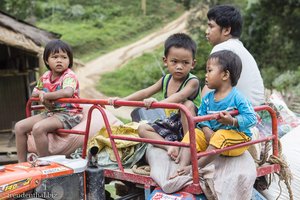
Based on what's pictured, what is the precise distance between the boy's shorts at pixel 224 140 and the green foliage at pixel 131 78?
54.9ft

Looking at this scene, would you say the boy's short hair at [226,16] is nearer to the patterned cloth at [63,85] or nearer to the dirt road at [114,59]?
the patterned cloth at [63,85]

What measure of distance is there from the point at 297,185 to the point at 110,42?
77.7ft

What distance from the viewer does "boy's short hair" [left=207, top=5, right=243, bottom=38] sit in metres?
4.41

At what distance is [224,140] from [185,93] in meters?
0.56

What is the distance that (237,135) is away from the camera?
372 centimetres

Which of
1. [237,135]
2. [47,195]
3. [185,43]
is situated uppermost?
[185,43]

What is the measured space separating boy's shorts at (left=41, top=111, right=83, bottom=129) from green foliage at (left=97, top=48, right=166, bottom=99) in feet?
52.7

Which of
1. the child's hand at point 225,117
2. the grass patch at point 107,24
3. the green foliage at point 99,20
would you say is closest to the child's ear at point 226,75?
the child's hand at point 225,117

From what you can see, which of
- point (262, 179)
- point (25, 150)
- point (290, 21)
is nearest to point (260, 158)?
point (262, 179)

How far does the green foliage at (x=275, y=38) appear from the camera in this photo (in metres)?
16.5

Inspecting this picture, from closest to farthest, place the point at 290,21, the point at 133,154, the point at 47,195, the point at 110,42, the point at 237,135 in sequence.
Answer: the point at 47,195
the point at 237,135
the point at 133,154
the point at 290,21
the point at 110,42

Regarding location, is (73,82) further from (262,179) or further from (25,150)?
(262,179)

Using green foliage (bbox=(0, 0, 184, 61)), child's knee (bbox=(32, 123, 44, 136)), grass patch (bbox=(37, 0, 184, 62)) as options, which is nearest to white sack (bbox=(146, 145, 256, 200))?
child's knee (bbox=(32, 123, 44, 136))

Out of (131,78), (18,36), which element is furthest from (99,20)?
(18,36)
